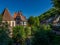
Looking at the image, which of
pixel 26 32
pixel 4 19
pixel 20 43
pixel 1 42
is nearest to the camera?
pixel 1 42

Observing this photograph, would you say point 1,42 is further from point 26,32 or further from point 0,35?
point 26,32

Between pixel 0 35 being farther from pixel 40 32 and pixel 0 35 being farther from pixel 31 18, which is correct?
pixel 31 18

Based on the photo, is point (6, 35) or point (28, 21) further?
point (28, 21)

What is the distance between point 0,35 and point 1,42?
1036 millimetres

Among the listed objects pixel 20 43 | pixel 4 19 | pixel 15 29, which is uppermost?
pixel 4 19

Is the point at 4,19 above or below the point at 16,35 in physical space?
above

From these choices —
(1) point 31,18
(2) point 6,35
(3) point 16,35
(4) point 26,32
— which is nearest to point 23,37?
(3) point 16,35

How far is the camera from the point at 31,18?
2611 inches

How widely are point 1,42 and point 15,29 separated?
59.5ft

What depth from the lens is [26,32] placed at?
40.5 m

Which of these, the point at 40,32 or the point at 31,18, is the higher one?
the point at 31,18

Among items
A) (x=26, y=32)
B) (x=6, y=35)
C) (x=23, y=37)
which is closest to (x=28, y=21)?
(x=26, y=32)

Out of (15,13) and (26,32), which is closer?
(26,32)

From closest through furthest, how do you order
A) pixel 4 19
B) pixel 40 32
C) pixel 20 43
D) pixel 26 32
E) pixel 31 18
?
pixel 40 32 < pixel 20 43 < pixel 26 32 < pixel 4 19 < pixel 31 18
